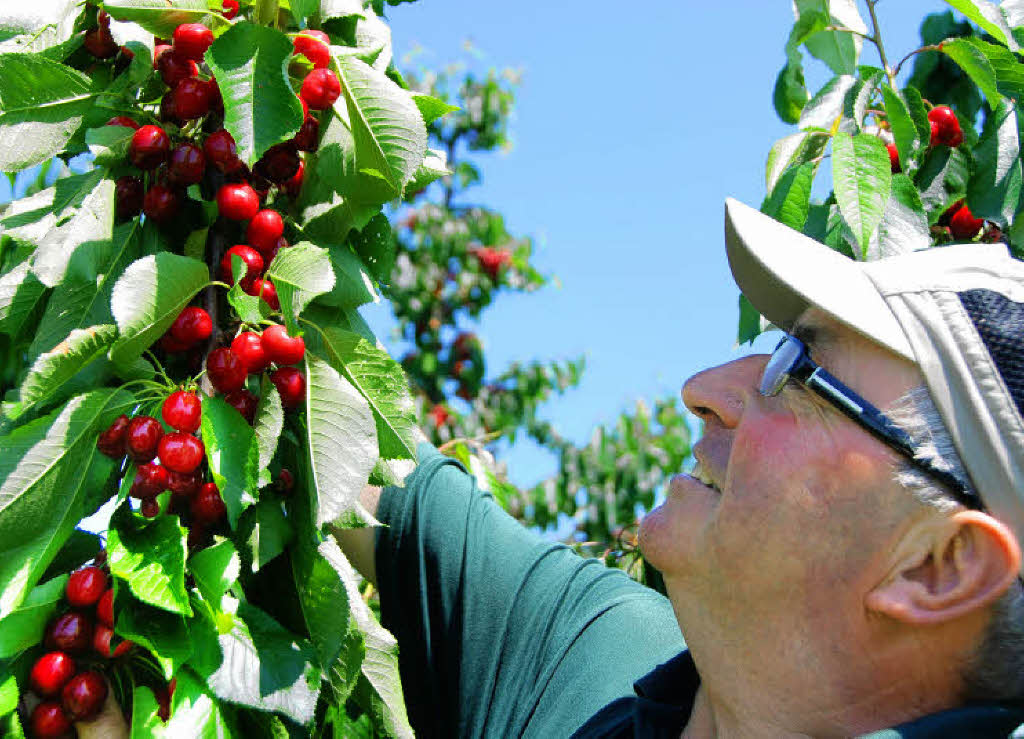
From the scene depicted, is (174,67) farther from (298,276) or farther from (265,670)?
(265,670)

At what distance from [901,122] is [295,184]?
3.27ft

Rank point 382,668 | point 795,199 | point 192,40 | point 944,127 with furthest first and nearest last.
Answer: point 944,127 < point 795,199 < point 382,668 < point 192,40

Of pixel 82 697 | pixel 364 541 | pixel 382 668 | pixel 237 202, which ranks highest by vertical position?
pixel 237 202

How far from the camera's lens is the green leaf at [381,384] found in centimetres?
146

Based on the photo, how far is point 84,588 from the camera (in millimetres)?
→ 1301

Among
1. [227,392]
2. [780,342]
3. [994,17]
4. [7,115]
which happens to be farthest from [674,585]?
[994,17]

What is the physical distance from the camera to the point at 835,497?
4.23 feet

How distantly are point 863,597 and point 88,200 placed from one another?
1058 mm

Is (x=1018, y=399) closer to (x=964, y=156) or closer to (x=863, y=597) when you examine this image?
(x=863, y=597)

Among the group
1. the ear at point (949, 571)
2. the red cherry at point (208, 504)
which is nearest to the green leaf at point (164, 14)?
the red cherry at point (208, 504)

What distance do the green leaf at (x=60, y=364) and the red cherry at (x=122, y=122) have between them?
30 centimetres

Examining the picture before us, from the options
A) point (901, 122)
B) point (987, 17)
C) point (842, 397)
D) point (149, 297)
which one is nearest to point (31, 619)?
point (149, 297)

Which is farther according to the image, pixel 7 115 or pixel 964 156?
pixel 964 156

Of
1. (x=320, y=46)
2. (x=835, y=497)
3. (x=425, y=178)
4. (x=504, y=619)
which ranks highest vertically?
(x=320, y=46)
